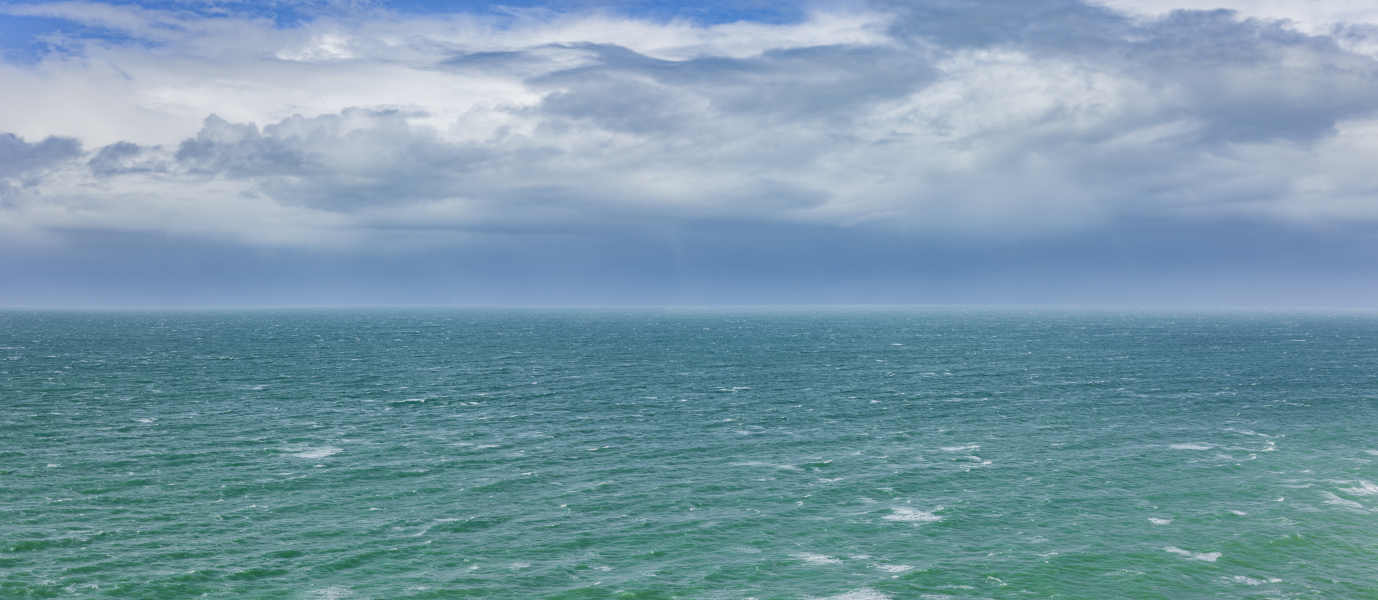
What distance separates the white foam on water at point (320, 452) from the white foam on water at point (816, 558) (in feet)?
146

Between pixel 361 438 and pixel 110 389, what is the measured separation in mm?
Result: 54748

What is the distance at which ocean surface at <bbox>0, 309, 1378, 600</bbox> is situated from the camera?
43.4m

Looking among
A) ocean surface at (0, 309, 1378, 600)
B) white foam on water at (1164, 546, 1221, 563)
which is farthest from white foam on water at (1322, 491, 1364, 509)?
white foam on water at (1164, 546, 1221, 563)

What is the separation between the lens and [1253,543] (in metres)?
48.6

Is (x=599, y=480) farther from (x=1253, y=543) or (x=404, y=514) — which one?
(x=1253, y=543)

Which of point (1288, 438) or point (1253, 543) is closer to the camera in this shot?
point (1253, 543)

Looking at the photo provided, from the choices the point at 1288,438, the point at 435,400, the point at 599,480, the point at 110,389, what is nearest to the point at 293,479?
the point at 599,480

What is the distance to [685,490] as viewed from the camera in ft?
196

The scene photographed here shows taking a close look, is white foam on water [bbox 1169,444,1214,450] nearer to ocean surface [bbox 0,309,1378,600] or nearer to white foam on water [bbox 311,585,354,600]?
ocean surface [bbox 0,309,1378,600]

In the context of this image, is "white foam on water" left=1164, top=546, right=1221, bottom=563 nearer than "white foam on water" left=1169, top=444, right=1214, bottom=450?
Yes

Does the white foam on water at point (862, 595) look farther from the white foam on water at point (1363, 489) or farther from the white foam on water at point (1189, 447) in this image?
the white foam on water at point (1189, 447)

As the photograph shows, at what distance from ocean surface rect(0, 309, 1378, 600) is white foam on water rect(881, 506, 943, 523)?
0.23 metres

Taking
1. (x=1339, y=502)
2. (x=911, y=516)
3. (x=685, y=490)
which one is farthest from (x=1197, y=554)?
(x=685, y=490)

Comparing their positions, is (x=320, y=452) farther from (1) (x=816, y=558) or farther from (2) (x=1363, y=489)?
(2) (x=1363, y=489)
